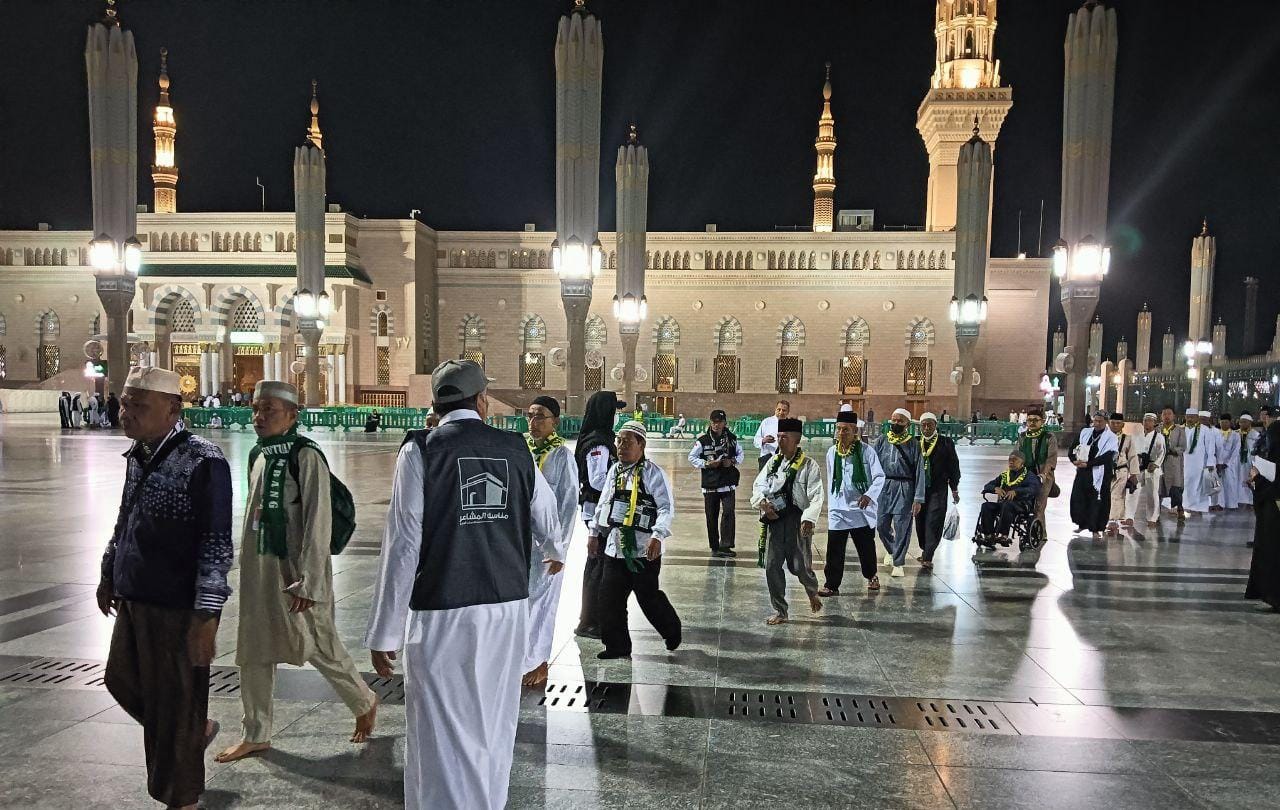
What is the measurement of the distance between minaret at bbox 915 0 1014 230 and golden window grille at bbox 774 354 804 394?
10.9m

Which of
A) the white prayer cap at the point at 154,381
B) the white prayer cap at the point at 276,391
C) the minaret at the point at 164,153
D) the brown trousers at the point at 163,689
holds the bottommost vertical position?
the brown trousers at the point at 163,689

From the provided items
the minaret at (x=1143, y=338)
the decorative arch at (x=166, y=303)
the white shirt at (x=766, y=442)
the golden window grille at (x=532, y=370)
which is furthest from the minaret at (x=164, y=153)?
the minaret at (x=1143, y=338)

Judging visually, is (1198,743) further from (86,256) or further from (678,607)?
(86,256)

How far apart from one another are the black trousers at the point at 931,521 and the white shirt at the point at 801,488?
2511 mm

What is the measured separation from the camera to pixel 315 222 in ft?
89.5

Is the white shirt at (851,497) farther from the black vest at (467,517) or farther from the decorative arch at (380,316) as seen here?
the decorative arch at (380,316)

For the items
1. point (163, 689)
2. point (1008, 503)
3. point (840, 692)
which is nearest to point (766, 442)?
point (1008, 503)

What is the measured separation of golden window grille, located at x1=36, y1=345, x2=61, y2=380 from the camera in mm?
41062

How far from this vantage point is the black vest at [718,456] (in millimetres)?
7953

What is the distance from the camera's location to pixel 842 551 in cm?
655

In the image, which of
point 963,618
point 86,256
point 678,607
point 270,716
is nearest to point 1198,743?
point 963,618

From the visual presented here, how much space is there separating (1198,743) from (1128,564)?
4808 mm

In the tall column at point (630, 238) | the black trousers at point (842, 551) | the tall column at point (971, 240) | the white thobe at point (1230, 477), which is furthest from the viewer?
the tall column at point (630, 238)

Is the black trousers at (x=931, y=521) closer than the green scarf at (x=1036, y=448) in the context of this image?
Yes
